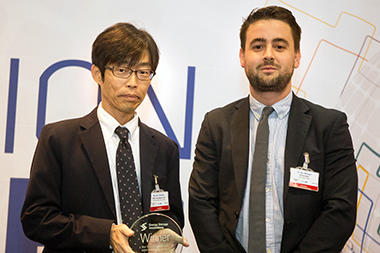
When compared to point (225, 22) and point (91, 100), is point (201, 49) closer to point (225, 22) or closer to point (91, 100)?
point (225, 22)

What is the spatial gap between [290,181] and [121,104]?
100 centimetres

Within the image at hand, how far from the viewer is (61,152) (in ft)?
6.95

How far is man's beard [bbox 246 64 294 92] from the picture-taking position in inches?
85.7

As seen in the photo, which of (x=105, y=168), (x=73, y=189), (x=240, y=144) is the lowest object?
(x=73, y=189)

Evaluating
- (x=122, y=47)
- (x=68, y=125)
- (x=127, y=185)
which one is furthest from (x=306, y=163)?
(x=68, y=125)

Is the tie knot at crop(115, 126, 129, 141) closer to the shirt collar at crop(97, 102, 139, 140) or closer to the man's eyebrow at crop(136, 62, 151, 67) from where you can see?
the shirt collar at crop(97, 102, 139, 140)

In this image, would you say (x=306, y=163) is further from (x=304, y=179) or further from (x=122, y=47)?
(x=122, y=47)

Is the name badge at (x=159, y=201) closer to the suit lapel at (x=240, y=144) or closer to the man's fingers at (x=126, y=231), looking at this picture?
the man's fingers at (x=126, y=231)

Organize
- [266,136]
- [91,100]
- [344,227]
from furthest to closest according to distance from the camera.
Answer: [91,100] → [266,136] → [344,227]

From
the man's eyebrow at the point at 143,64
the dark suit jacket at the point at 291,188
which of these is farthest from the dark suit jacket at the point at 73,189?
the man's eyebrow at the point at 143,64

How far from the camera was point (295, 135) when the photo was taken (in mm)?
2146

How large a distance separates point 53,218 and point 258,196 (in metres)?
1.05

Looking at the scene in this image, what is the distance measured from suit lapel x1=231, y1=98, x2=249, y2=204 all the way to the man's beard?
16 cm

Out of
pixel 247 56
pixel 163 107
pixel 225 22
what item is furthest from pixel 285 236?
Answer: pixel 225 22
